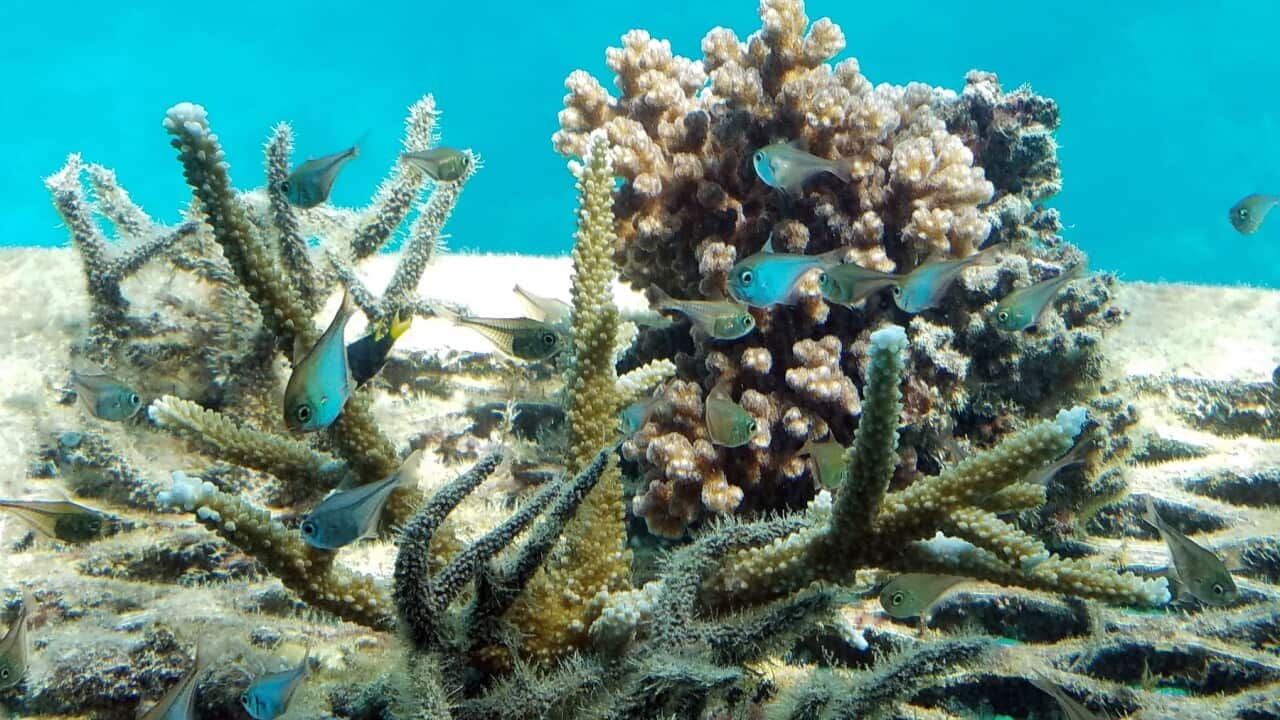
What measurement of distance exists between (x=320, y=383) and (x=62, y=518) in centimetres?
211

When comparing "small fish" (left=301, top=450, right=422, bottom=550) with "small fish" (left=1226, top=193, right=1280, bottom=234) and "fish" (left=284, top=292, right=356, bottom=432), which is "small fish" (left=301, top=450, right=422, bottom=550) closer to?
"fish" (left=284, top=292, right=356, bottom=432)

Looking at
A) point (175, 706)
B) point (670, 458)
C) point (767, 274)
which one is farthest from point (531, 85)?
point (175, 706)

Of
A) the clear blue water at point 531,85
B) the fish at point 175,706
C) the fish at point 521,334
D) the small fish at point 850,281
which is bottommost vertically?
the fish at point 175,706

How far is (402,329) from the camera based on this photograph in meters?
2.58

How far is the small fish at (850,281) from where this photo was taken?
3.30 metres

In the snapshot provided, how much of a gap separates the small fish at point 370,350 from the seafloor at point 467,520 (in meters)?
1.06

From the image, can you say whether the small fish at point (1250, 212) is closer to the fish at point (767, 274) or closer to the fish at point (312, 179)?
the fish at point (767, 274)

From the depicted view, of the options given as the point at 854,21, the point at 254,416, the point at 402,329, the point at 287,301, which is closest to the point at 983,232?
the point at 402,329

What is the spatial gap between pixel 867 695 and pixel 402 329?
204 centimetres

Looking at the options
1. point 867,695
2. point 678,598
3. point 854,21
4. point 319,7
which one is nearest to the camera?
point 867,695

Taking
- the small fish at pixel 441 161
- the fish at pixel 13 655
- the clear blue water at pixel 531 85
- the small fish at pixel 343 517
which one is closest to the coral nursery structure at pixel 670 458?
the small fish at pixel 343 517

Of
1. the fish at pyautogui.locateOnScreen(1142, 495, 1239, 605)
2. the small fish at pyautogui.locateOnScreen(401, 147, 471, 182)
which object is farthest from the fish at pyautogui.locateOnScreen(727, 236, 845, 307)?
the small fish at pyautogui.locateOnScreen(401, 147, 471, 182)

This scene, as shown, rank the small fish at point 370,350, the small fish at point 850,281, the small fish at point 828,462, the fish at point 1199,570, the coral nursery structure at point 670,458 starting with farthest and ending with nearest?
the small fish at point 828,462, the small fish at point 850,281, the fish at point 1199,570, the small fish at point 370,350, the coral nursery structure at point 670,458

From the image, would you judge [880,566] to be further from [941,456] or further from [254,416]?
[254,416]
